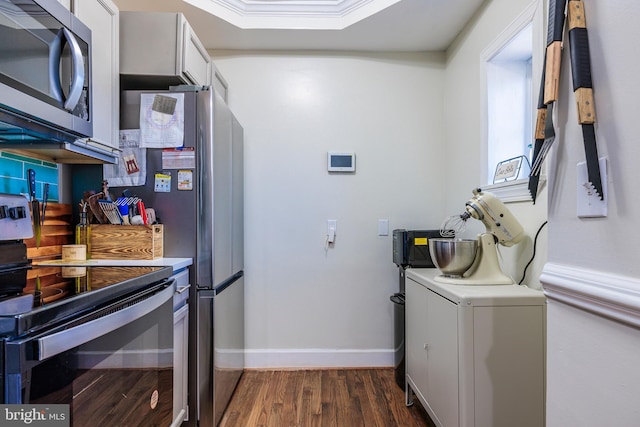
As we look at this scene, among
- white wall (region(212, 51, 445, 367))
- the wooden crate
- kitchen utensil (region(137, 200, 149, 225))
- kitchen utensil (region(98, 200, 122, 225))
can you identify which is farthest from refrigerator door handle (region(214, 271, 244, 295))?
kitchen utensil (region(98, 200, 122, 225))

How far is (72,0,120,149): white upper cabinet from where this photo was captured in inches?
57.1

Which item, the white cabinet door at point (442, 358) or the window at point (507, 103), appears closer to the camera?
the white cabinet door at point (442, 358)

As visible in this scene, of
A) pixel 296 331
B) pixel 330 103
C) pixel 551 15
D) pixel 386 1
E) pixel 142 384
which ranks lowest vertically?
pixel 296 331

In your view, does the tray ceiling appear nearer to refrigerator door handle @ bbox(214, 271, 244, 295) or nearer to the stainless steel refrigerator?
the stainless steel refrigerator

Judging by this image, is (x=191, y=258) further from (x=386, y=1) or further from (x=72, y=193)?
(x=386, y=1)

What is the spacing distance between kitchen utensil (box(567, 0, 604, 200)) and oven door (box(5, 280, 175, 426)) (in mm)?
1196

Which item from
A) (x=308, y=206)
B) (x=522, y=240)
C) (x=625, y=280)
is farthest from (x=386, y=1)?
(x=625, y=280)

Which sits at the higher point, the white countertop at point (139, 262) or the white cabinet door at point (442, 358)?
the white countertop at point (139, 262)

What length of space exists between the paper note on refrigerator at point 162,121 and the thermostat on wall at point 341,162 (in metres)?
1.17

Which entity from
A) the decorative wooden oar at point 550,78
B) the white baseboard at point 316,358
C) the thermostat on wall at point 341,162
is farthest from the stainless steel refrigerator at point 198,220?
the decorative wooden oar at point 550,78

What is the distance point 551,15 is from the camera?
0.81 m

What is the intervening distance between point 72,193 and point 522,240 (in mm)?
2358

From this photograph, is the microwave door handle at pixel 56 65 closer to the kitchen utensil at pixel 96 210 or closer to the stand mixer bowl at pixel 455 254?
the kitchen utensil at pixel 96 210

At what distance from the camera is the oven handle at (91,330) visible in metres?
0.71
